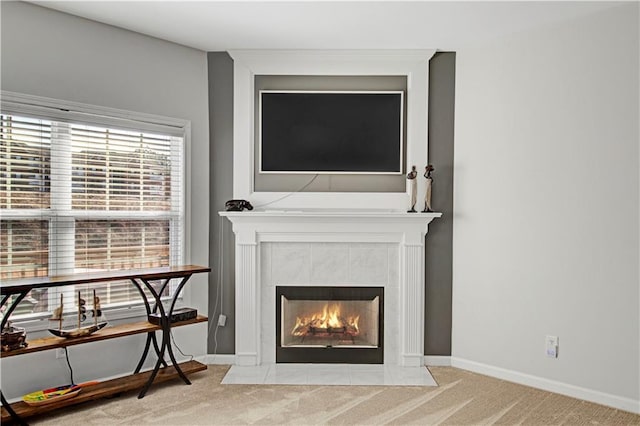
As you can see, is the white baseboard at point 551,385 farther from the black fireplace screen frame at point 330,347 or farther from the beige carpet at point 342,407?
the black fireplace screen frame at point 330,347

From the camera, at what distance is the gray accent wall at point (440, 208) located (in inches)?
166

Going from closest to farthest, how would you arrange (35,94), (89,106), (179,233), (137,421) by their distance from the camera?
1. (137,421)
2. (35,94)
3. (89,106)
4. (179,233)

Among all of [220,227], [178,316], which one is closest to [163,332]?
[178,316]

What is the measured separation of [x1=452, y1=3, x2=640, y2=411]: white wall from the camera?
3328 mm

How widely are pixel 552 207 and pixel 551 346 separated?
3.19ft

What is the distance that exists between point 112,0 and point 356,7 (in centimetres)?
153

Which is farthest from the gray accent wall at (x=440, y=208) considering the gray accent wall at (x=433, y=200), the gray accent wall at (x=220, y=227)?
the gray accent wall at (x=220, y=227)

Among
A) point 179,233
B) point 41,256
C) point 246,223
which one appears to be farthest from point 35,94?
point 246,223

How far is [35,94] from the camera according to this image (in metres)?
3.30

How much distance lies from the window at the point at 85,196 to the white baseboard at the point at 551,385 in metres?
2.46

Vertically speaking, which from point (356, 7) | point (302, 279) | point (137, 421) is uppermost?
point (356, 7)

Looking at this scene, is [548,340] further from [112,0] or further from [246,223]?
[112,0]

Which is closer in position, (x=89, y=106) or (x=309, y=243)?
(x=89, y=106)

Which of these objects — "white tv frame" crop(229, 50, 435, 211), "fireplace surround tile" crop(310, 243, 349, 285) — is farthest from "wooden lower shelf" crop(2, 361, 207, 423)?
"white tv frame" crop(229, 50, 435, 211)
